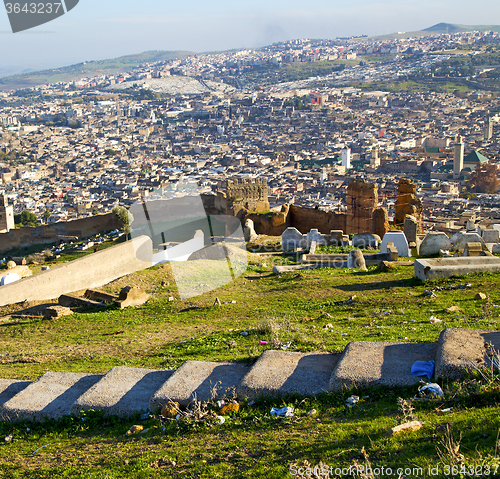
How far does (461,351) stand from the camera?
323cm

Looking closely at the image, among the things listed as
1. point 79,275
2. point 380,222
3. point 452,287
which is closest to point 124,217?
point 79,275

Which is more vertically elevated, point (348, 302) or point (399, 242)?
point (348, 302)

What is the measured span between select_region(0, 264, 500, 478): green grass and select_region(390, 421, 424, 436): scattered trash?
0.03 m

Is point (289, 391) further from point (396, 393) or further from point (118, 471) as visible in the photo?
point (118, 471)

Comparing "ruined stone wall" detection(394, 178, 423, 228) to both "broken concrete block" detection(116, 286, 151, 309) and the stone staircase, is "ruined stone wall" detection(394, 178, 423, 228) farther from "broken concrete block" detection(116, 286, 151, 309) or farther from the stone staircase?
the stone staircase

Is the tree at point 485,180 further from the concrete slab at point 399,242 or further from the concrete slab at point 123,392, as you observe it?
the concrete slab at point 123,392

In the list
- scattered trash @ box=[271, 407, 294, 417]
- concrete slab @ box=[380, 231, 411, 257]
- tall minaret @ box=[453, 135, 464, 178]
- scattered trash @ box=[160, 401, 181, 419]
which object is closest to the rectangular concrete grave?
concrete slab @ box=[380, 231, 411, 257]

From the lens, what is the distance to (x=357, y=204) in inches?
582

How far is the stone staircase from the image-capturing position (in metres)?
3.19

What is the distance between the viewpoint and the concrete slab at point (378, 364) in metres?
3.15

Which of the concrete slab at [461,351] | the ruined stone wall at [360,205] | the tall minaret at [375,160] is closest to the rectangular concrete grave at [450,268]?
the concrete slab at [461,351]

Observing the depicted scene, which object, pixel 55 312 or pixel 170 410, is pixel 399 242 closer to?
pixel 55 312

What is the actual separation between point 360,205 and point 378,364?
460 inches

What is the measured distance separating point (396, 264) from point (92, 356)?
201 inches
